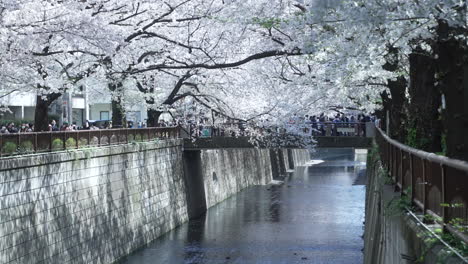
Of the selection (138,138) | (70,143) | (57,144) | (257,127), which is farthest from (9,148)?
(257,127)

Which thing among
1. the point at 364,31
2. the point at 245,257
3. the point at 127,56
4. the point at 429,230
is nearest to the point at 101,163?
the point at 127,56

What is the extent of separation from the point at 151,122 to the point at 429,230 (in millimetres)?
30617

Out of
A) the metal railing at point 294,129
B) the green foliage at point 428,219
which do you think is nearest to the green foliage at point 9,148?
the green foliage at point 428,219

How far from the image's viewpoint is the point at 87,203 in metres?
24.2

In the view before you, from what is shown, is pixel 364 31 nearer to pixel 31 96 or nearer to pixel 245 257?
pixel 245 257

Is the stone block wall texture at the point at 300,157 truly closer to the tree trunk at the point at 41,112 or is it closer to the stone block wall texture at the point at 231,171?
the stone block wall texture at the point at 231,171

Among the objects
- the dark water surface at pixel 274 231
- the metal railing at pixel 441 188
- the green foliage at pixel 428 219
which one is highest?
the metal railing at pixel 441 188

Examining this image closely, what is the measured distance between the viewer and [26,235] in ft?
62.6

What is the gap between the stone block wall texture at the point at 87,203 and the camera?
1880 cm

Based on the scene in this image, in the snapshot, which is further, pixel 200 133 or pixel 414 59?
pixel 200 133

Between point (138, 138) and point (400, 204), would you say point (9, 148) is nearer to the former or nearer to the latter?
point (400, 204)

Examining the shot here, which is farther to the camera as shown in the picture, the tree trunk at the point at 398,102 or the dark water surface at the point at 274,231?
the dark water surface at the point at 274,231

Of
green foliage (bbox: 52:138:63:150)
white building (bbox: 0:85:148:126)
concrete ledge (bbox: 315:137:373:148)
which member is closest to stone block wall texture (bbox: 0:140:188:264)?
green foliage (bbox: 52:138:63:150)

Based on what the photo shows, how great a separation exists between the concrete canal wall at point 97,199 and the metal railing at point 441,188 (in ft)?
38.6
